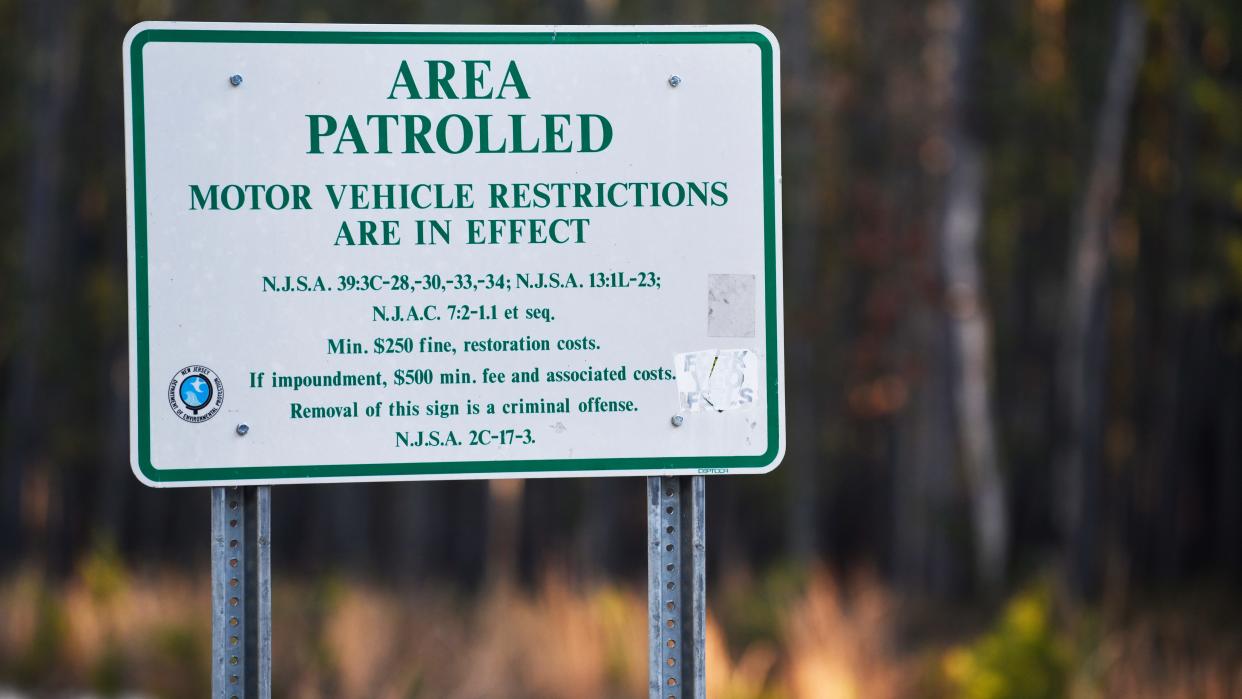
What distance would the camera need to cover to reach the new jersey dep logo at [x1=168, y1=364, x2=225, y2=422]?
2809 mm

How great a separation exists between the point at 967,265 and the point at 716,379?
34.9 feet

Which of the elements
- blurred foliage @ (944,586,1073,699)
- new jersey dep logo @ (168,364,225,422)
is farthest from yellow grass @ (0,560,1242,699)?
new jersey dep logo @ (168,364,225,422)

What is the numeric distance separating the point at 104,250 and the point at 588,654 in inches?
819

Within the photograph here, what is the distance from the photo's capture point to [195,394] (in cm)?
281

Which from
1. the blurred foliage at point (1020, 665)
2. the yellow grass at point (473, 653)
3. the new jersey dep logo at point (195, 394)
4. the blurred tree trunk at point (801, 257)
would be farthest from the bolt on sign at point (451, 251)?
the blurred tree trunk at point (801, 257)

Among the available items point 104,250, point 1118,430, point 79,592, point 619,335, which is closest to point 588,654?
point 619,335

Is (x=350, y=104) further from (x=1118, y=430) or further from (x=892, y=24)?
(x=892, y=24)

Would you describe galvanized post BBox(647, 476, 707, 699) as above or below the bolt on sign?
below

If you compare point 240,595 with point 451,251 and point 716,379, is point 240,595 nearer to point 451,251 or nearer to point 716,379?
point 451,251

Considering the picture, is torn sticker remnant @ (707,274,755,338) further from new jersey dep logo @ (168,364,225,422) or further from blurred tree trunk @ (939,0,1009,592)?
blurred tree trunk @ (939,0,1009,592)

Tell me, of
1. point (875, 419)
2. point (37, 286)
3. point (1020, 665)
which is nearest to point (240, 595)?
point (1020, 665)

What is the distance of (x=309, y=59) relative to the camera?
9.39ft

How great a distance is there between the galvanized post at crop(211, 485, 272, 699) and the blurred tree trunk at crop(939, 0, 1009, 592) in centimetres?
1090

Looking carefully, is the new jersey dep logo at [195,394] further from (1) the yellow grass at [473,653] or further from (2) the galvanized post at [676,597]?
(1) the yellow grass at [473,653]
